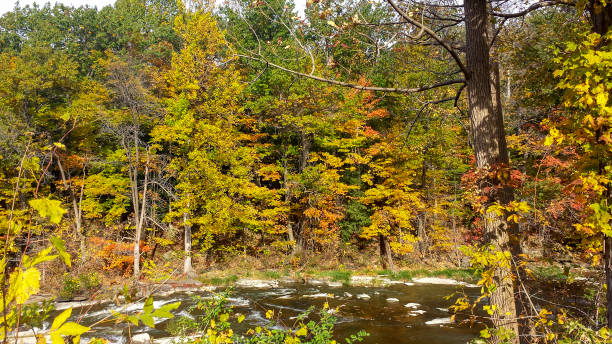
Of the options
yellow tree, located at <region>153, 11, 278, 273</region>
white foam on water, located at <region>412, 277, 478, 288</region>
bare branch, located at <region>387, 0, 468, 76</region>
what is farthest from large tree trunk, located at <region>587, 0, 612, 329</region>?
yellow tree, located at <region>153, 11, 278, 273</region>

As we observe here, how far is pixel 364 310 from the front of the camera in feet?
38.1

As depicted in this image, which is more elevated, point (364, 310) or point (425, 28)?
point (425, 28)

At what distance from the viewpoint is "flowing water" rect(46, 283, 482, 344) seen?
29.4 ft

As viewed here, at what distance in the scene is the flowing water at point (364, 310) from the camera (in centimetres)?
897

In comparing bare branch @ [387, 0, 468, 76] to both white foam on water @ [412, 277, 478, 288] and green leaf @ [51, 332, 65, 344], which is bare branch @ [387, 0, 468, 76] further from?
white foam on water @ [412, 277, 478, 288]

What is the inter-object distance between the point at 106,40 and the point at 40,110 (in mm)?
14244

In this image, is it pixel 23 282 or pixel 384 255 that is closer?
pixel 23 282

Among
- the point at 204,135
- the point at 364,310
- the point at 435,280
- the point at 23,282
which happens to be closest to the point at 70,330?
the point at 23,282

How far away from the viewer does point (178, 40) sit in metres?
28.4

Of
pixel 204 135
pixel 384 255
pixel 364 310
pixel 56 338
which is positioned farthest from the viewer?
pixel 384 255

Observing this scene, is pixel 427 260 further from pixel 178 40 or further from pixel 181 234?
pixel 178 40

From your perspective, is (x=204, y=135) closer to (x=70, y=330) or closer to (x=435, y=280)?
(x=435, y=280)

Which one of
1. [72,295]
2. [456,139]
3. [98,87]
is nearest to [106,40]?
[98,87]

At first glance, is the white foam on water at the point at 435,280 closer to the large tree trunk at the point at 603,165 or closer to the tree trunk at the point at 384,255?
the tree trunk at the point at 384,255
